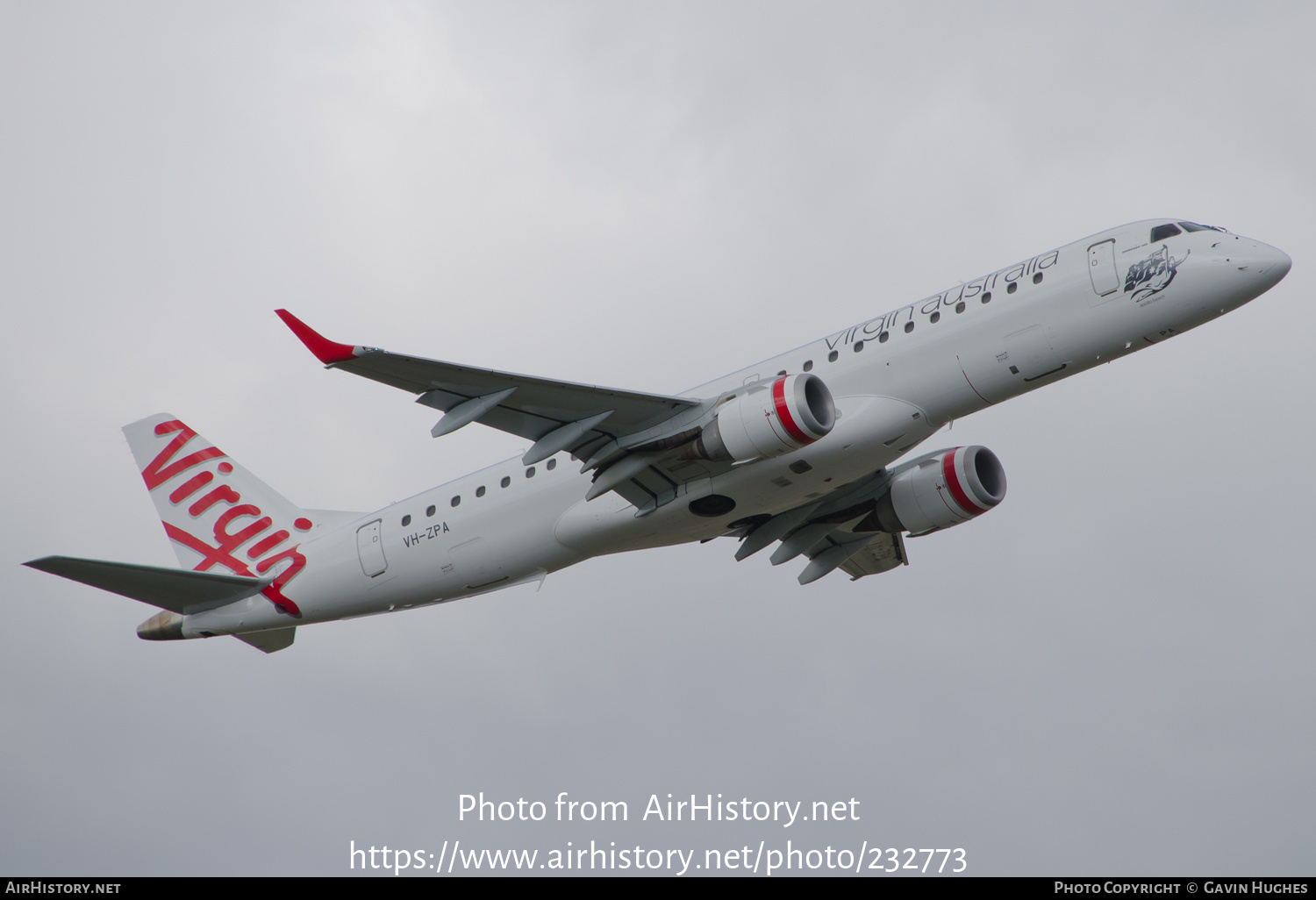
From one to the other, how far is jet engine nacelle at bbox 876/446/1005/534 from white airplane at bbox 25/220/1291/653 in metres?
0.05

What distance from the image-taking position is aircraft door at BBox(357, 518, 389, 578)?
29.8m

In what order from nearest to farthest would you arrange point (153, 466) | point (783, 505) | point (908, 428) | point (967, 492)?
point (908, 428) → point (783, 505) → point (967, 492) → point (153, 466)

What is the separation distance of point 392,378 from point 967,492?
552 inches

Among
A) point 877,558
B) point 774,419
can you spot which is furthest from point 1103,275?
point 877,558

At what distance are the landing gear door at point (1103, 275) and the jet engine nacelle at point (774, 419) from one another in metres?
5.55

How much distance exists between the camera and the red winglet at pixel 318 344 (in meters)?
21.5

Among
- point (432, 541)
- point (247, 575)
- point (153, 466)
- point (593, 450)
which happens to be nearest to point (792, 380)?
point (593, 450)

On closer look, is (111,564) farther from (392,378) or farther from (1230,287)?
(1230,287)

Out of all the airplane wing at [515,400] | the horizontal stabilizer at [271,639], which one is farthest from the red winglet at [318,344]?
the horizontal stabilizer at [271,639]

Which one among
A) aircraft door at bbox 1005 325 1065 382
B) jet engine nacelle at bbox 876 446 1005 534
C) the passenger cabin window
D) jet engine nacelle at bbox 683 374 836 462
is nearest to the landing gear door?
the passenger cabin window

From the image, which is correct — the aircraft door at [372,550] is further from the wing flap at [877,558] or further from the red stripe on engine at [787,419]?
the wing flap at [877,558]

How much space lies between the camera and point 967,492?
29125 mm

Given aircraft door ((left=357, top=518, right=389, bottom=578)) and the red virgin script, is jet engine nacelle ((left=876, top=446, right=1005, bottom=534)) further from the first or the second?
the red virgin script

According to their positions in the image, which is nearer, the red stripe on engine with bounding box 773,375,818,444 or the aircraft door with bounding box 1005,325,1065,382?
the red stripe on engine with bounding box 773,375,818,444
